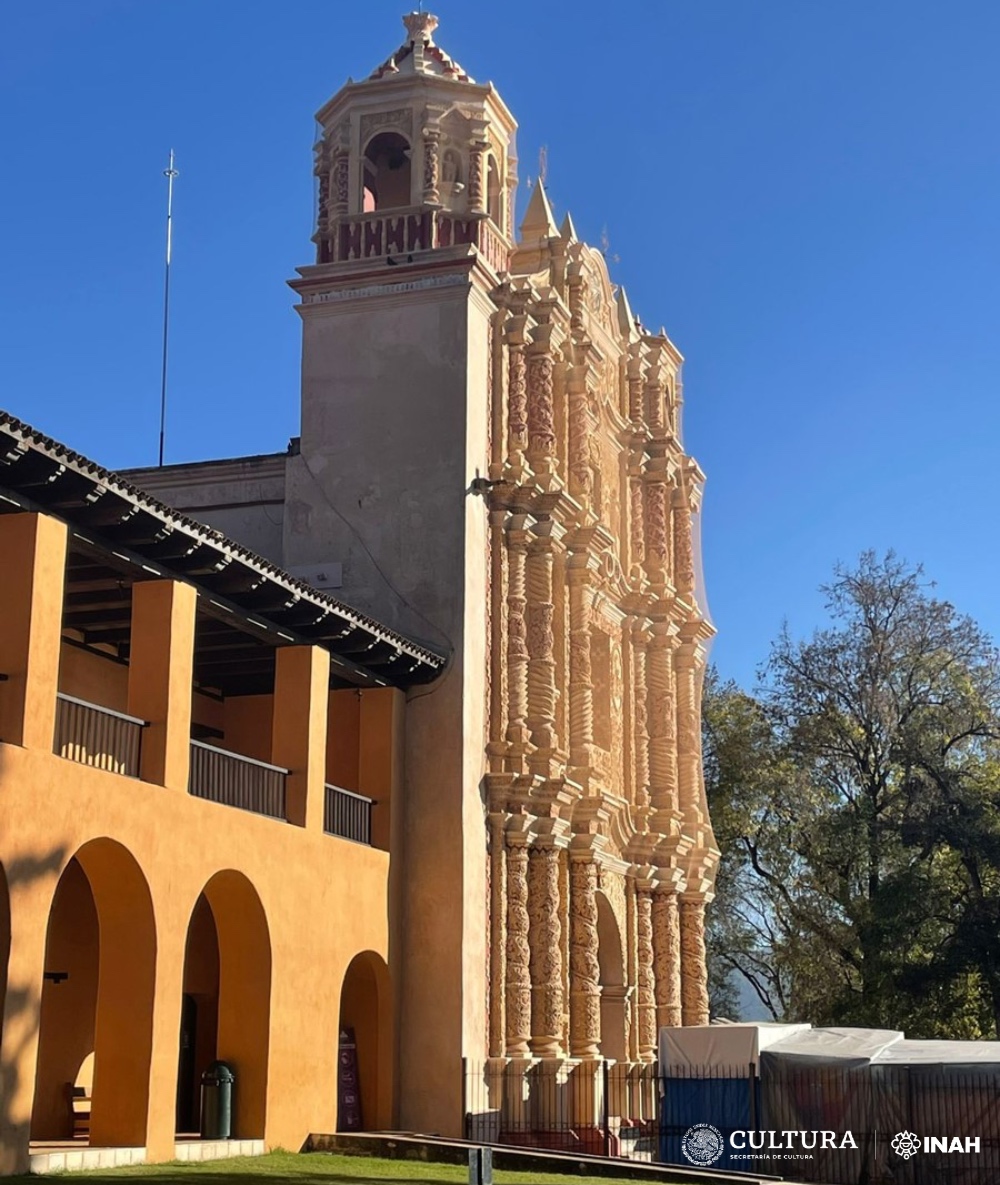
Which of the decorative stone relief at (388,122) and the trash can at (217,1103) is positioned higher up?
the decorative stone relief at (388,122)

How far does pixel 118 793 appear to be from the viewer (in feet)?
55.2

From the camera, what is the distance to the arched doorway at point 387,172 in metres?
28.7

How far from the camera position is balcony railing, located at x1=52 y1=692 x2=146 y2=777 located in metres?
17.2

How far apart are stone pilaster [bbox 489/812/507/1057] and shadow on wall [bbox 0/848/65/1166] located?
10.2 meters

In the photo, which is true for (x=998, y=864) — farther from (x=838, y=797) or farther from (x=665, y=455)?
(x=665, y=455)

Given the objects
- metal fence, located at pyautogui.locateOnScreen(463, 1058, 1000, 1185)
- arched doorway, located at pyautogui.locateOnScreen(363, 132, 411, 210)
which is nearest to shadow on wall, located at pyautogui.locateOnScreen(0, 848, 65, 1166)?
metal fence, located at pyautogui.locateOnScreen(463, 1058, 1000, 1185)

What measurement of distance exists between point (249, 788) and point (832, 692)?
22.1 metres

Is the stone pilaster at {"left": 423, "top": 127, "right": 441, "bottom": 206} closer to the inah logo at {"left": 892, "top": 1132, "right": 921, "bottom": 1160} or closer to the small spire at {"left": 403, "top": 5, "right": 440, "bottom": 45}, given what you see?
the small spire at {"left": 403, "top": 5, "right": 440, "bottom": 45}

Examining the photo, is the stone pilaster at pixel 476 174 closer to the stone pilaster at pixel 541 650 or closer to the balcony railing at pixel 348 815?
the stone pilaster at pixel 541 650

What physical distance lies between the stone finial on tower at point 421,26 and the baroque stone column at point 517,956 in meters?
13.3

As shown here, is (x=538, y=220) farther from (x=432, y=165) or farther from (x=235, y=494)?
(x=235, y=494)

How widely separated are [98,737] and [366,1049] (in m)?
7.16

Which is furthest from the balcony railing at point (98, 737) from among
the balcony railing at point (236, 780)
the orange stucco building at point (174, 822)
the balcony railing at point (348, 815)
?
the balcony railing at point (348, 815)

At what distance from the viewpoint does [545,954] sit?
25531 mm
